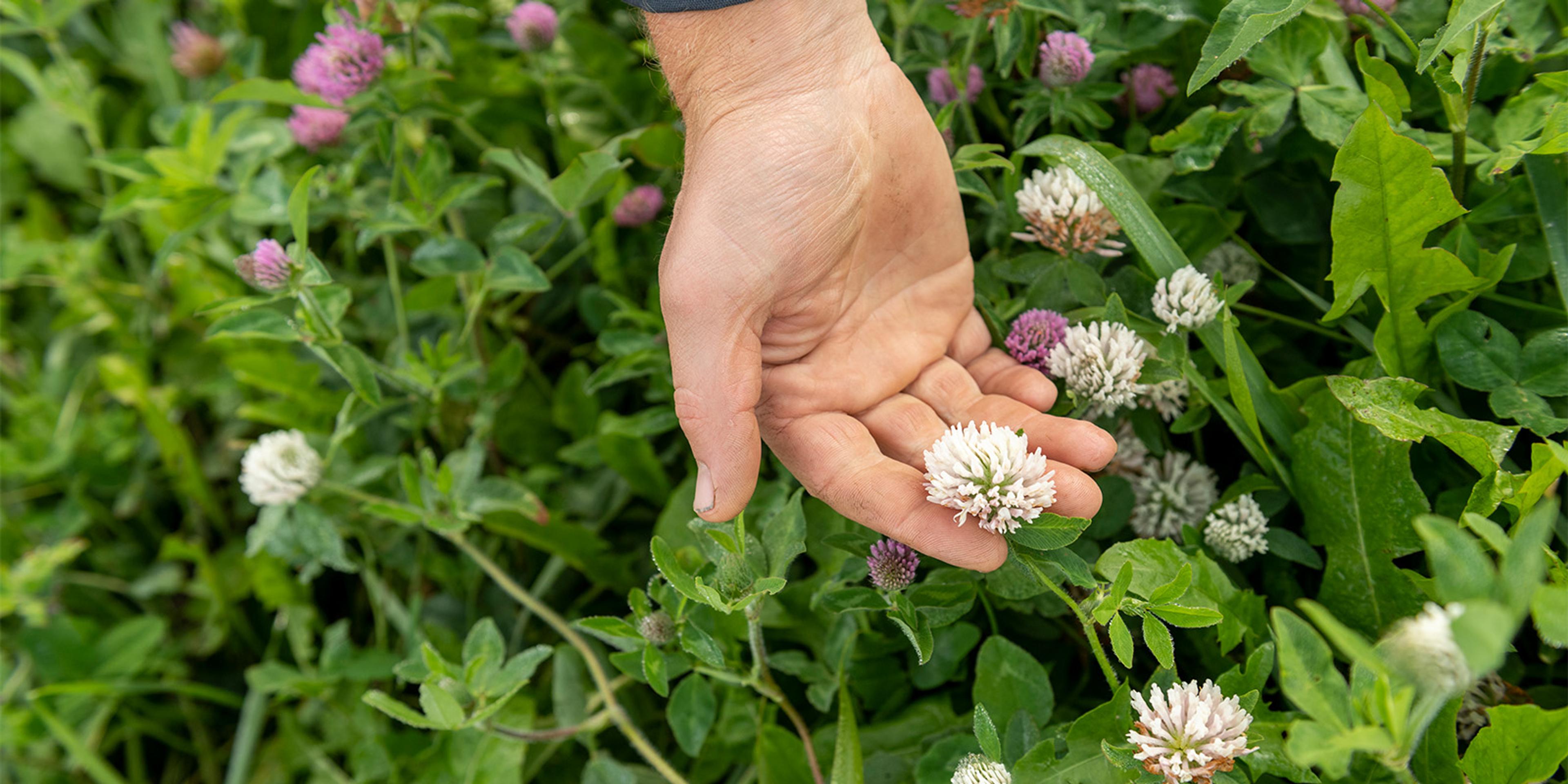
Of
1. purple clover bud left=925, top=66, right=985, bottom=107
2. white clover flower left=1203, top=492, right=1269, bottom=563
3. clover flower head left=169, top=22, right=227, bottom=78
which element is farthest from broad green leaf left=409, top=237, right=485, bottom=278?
clover flower head left=169, top=22, right=227, bottom=78

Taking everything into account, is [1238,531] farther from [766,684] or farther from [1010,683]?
[766,684]

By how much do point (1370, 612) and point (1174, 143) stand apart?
1.83 ft

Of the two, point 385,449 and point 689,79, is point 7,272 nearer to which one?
point 385,449

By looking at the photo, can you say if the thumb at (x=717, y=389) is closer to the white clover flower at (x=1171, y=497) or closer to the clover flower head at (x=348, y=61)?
the white clover flower at (x=1171, y=497)

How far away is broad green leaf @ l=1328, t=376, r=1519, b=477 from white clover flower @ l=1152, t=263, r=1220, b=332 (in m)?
0.14

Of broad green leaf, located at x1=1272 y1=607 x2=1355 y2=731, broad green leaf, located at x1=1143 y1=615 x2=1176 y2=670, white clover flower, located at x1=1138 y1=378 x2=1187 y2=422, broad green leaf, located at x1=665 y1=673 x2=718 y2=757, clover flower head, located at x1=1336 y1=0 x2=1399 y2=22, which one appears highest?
clover flower head, located at x1=1336 y1=0 x2=1399 y2=22

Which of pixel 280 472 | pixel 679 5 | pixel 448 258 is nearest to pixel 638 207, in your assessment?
pixel 448 258

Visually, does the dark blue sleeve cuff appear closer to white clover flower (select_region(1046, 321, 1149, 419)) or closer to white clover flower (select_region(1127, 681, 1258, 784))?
white clover flower (select_region(1046, 321, 1149, 419))

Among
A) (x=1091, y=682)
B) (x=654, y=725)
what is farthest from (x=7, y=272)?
(x=1091, y=682)

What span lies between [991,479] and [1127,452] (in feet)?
1.09

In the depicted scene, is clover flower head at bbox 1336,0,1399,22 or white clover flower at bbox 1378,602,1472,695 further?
clover flower head at bbox 1336,0,1399,22

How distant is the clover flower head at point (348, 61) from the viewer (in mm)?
1333

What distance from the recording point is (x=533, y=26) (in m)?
1.47

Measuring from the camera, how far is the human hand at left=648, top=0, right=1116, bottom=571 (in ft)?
3.10
